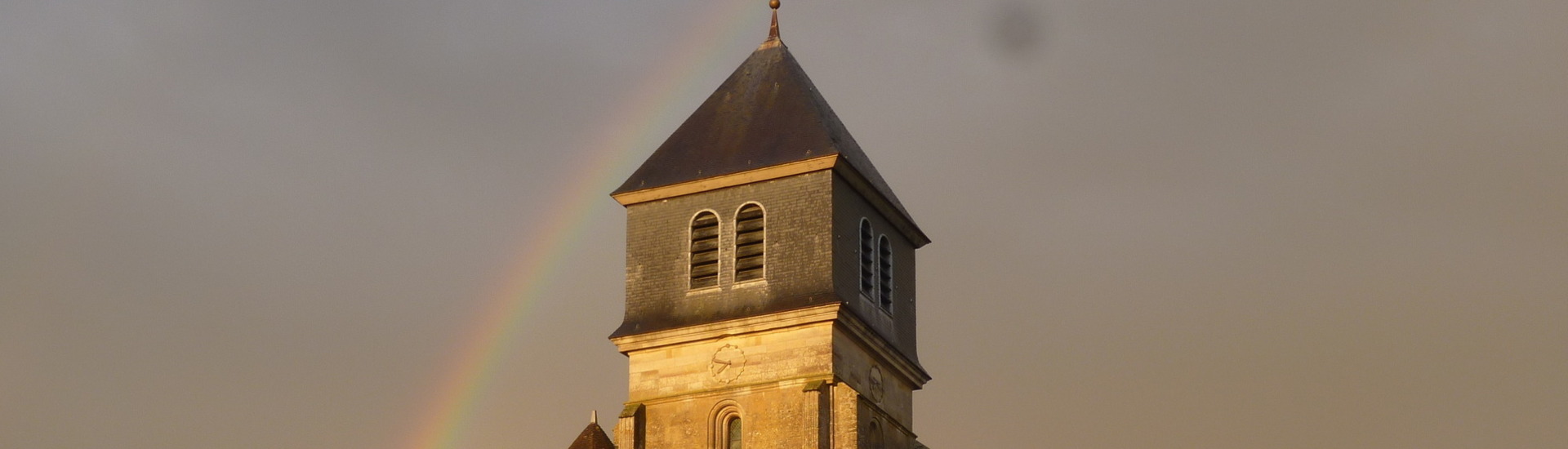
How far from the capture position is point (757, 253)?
5166 cm

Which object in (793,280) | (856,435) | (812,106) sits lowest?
(856,435)

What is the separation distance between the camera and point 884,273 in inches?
2117

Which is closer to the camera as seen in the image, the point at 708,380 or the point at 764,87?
the point at 708,380

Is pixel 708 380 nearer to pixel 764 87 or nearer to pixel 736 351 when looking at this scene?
pixel 736 351

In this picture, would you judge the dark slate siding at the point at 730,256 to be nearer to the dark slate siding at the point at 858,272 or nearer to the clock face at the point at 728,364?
the dark slate siding at the point at 858,272

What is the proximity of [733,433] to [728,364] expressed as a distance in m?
1.42

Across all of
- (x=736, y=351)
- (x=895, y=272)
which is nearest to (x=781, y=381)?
(x=736, y=351)

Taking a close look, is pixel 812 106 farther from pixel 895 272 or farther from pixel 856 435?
pixel 856 435

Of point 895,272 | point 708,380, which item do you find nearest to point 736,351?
point 708,380

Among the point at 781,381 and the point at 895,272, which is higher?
the point at 895,272

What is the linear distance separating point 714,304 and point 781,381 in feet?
7.91

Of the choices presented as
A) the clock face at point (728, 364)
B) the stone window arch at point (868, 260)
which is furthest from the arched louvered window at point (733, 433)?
the stone window arch at point (868, 260)

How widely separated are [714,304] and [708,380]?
1.68 metres

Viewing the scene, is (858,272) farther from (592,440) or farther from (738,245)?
(592,440)
